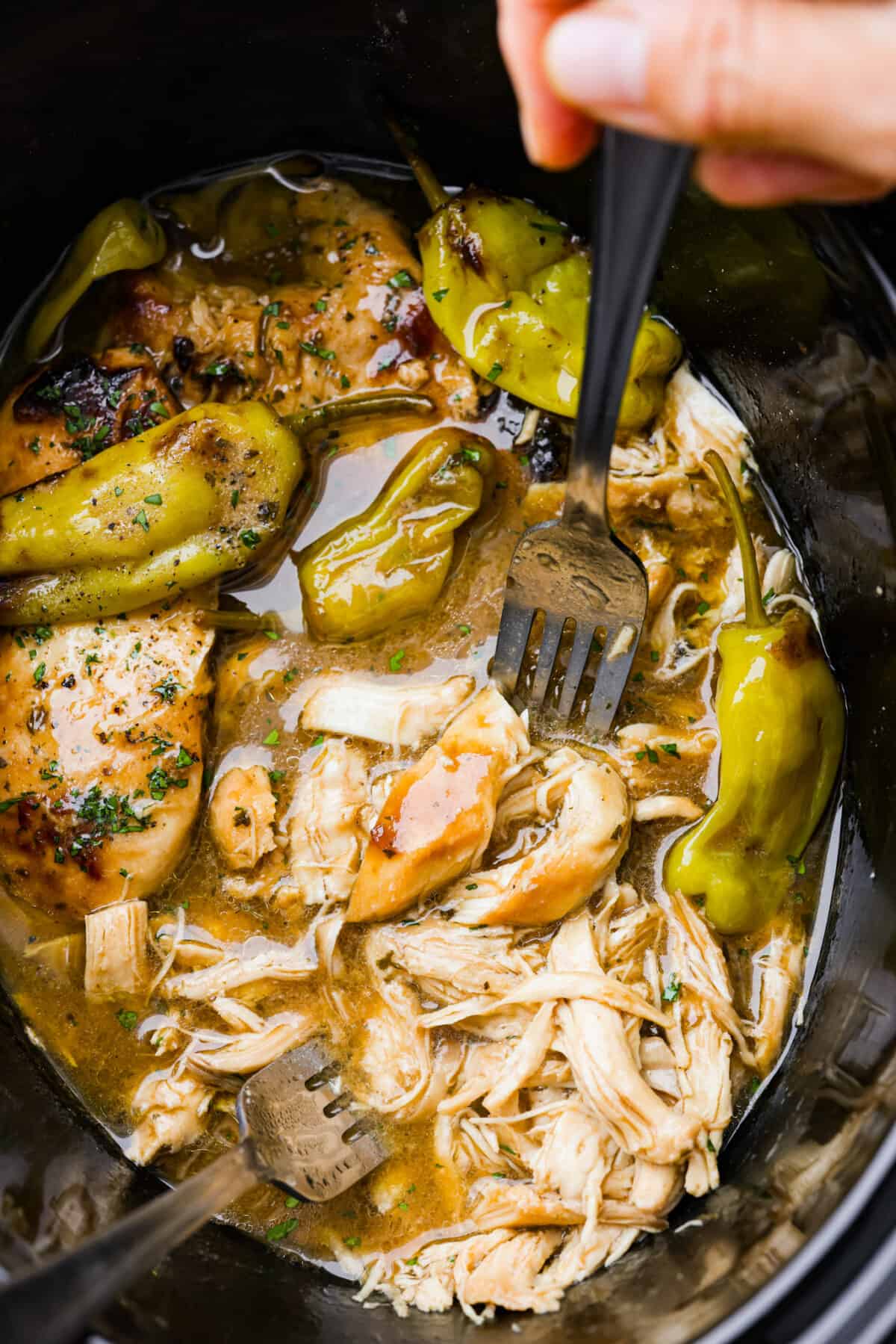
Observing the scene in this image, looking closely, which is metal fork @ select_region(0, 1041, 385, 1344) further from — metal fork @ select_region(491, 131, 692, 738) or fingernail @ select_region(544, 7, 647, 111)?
fingernail @ select_region(544, 7, 647, 111)

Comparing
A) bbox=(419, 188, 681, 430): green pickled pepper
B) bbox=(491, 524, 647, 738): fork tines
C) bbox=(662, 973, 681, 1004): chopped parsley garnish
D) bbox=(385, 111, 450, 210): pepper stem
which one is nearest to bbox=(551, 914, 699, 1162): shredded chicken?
bbox=(662, 973, 681, 1004): chopped parsley garnish

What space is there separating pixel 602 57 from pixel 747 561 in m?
1.57

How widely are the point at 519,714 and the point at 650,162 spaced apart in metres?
1.60

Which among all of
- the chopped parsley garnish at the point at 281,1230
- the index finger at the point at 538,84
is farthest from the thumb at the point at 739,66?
the chopped parsley garnish at the point at 281,1230

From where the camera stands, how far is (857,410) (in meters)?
2.56

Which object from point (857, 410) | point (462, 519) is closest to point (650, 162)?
point (857, 410)

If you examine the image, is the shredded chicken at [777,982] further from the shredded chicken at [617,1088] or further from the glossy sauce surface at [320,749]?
the shredded chicken at [617,1088]

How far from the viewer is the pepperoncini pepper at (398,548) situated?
2967 mm

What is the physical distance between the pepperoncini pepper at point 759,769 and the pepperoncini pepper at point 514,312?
0.55 metres

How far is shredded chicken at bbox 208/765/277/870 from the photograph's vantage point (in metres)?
2.86

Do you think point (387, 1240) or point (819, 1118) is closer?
point (819, 1118)

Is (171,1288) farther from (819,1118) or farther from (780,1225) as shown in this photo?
(819,1118)

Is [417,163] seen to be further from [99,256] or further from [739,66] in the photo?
[739,66]

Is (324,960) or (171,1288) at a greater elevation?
(324,960)
